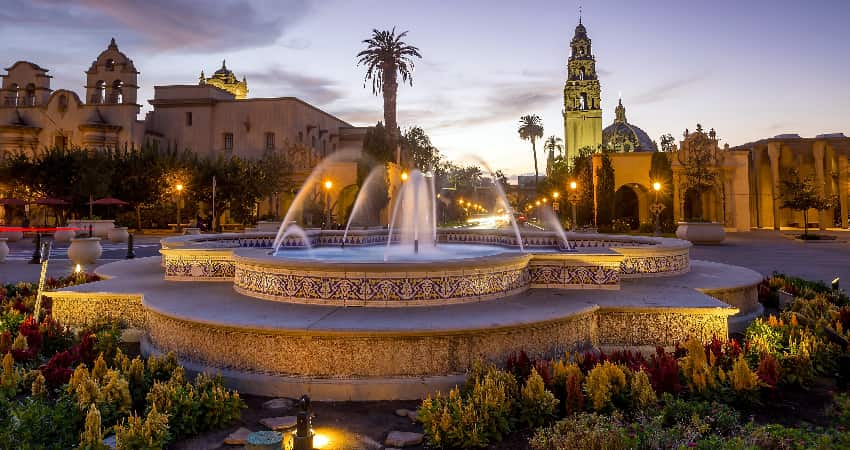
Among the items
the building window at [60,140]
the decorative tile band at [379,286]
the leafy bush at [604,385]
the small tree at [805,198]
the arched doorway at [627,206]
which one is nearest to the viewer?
the leafy bush at [604,385]

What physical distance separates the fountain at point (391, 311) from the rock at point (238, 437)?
0.83 meters

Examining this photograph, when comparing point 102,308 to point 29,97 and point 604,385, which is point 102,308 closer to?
point 604,385

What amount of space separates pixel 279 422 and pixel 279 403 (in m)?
0.51

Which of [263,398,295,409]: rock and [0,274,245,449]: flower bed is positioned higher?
[0,274,245,449]: flower bed

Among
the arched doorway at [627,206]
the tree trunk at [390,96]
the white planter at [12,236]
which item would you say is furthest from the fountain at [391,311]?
the tree trunk at [390,96]

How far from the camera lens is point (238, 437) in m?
3.97

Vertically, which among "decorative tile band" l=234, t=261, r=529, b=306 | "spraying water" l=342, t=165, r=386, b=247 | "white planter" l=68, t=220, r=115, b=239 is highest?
"spraying water" l=342, t=165, r=386, b=247

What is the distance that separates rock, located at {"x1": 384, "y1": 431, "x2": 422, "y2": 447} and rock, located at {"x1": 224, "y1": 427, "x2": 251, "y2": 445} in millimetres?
1166

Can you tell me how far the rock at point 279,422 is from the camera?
165 inches

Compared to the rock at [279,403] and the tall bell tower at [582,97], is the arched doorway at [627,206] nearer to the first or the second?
the rock at [279,403]

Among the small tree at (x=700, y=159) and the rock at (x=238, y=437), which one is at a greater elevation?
the small tree at (x=700, y=159)

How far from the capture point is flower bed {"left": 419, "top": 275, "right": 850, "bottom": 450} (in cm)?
350

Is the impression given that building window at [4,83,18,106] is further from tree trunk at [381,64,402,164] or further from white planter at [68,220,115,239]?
tree trunk at [381,64,402,164]

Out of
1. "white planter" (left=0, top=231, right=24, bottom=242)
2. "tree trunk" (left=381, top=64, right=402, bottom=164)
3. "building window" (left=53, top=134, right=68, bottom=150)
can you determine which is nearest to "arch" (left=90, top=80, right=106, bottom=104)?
"building window" (left=53, top=134, right=68, bottom=150)
